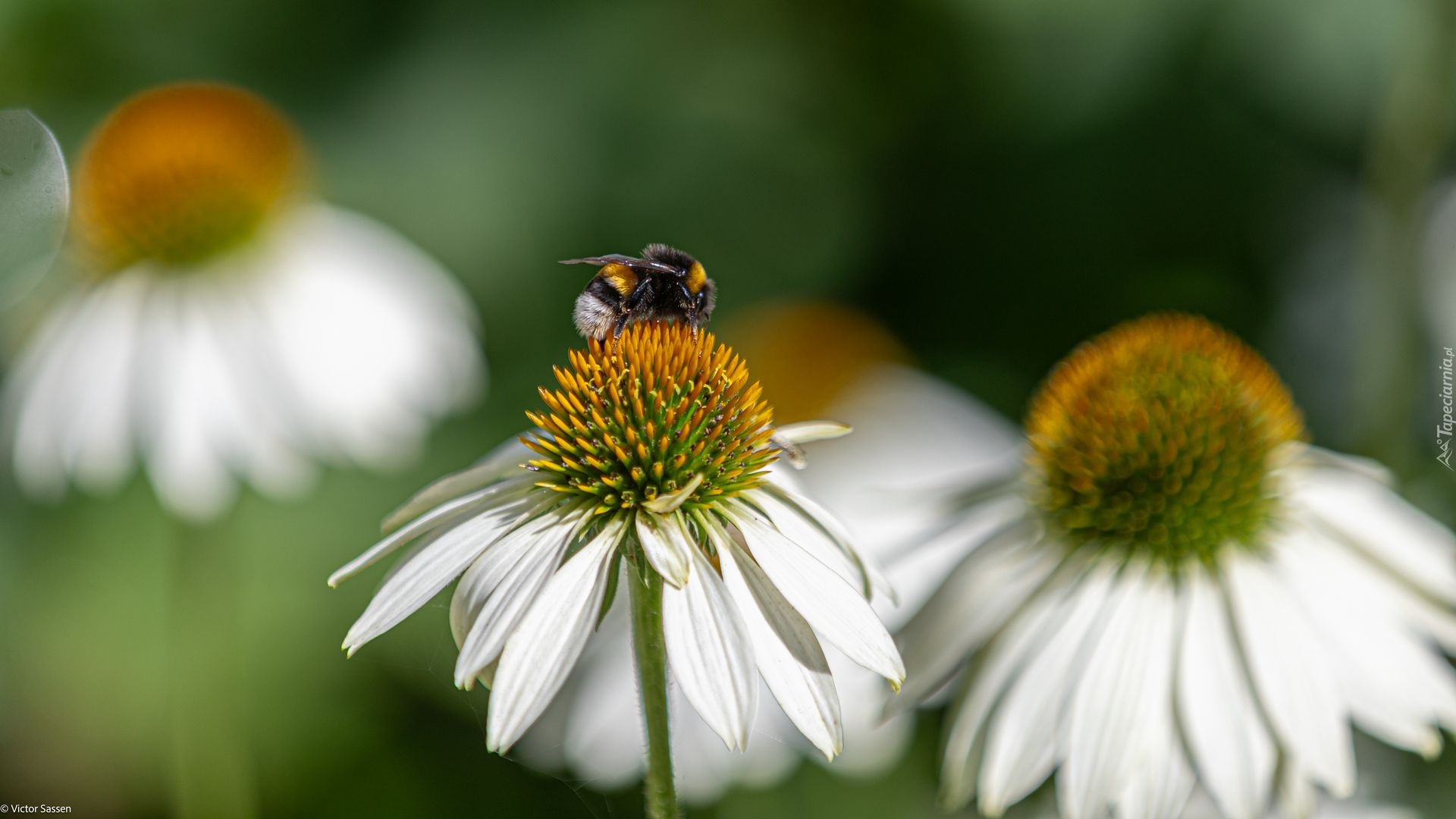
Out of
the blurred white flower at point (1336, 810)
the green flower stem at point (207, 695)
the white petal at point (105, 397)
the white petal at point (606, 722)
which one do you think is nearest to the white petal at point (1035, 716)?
the blurred white flower at point (1336, 810)

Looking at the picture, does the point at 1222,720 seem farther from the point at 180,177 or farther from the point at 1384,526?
the point at 180,177

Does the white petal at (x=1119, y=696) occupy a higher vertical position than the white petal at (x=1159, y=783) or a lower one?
higher

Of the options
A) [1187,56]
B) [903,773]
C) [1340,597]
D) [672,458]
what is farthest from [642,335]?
[1187,56]

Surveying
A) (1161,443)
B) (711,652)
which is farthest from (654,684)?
(1161,443)

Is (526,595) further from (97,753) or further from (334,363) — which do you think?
(97,753)

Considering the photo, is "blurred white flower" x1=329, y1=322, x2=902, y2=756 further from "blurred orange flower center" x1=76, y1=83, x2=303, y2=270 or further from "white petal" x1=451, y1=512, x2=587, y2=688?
"blurred orange flower center" x1=76, y1=83, x2=303, y2=270

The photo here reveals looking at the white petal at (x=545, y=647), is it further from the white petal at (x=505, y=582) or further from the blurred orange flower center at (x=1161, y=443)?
the blurred orange flower center at (x=1161, y=443)

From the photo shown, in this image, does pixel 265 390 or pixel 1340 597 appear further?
pixel 265 390
